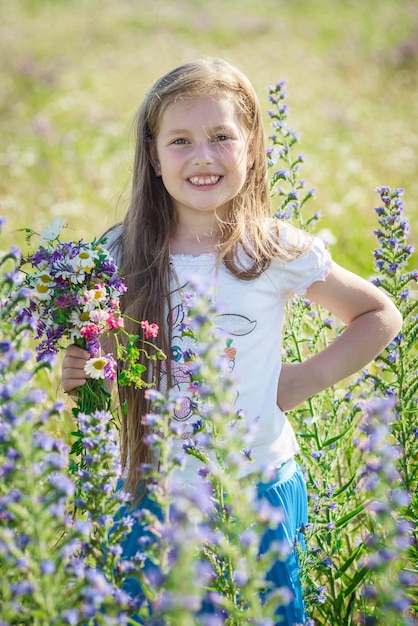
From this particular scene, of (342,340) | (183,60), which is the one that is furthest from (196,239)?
(183,60)

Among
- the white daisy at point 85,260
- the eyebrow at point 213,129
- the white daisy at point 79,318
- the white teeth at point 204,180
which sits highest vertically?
the eyebrow at point 213,129

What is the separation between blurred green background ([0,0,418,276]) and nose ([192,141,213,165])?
68 centimetres

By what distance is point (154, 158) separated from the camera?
2846 millimetres

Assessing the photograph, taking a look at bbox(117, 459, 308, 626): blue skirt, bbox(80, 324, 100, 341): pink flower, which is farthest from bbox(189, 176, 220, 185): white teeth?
bbox(117, 459, 308, 626): blue skirt

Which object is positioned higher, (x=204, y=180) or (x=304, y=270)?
(x=204, y=180)

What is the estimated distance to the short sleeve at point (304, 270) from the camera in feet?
8.43

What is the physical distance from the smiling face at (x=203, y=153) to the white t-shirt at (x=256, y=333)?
0.76 feet

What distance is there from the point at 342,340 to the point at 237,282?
43cm

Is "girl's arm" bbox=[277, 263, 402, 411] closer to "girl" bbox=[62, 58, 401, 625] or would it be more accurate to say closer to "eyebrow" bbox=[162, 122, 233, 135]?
"girl" bbox=[62, 58, 401, 625]

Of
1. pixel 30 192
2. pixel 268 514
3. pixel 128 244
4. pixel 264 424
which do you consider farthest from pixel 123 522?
Result: pixel 30 192

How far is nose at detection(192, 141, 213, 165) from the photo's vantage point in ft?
8.29

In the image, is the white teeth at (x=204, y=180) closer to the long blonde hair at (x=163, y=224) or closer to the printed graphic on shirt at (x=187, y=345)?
the long blonde hair at (x=163, y=224)

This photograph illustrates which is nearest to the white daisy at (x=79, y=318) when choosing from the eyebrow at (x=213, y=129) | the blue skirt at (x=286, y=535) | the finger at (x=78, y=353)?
the finger at (x=78, y=353)

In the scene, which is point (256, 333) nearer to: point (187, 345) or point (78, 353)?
point (187, 345)
